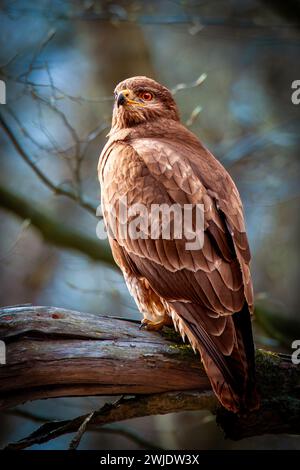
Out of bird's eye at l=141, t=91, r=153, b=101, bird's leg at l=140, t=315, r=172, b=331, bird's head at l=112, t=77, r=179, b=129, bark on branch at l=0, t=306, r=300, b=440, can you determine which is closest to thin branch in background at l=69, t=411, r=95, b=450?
bark on branch at l=0, t=306, r=300, b=440

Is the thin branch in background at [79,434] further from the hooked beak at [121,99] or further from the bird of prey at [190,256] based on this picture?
the hooked beak at [121,99]

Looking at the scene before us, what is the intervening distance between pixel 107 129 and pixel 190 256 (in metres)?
4.50

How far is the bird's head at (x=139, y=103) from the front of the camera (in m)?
5.60

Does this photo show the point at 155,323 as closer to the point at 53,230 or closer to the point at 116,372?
the point at 116,372

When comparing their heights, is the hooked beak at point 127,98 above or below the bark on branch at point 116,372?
above

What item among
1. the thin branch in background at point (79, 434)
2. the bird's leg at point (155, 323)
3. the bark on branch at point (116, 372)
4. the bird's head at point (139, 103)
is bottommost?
the thin branch in background at point (79, 434)

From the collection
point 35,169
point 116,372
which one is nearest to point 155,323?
point 116,372

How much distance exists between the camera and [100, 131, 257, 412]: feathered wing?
413cm

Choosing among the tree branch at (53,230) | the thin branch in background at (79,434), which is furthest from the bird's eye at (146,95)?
the thin branch in background at (79,434)

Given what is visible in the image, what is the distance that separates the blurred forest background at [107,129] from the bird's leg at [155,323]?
5.19 feet

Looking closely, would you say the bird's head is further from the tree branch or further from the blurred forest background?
the tree branch

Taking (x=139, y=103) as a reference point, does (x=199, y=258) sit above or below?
below

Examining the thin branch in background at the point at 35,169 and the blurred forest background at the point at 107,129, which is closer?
the thin branch in background at the point at 35,169

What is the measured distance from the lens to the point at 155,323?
15.5ft
